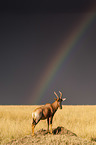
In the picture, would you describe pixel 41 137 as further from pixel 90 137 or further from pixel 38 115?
pixel 90 137

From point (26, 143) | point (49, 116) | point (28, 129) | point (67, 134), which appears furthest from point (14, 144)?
point (28, 129)

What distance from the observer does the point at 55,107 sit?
6.11 metres

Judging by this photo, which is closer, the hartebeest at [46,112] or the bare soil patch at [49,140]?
the bare soil patch at [49,140]

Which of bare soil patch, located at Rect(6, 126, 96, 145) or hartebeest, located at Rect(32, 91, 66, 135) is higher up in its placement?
hartebeest, located at Rect(32, 91, 66, 135)

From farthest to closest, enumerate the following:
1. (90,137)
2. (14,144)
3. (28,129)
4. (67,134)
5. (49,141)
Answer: (28,129)
(90,137)
(67,134)
(14,144)
(49,141)

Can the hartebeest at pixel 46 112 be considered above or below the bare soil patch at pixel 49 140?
above

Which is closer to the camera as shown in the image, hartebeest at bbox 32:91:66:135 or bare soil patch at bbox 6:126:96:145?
bare soil patch at bbox 6:126:96:145

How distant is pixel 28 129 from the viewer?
8492 mm

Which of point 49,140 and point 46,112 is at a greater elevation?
point 46,112

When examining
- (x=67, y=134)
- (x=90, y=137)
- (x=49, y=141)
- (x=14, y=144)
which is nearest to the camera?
(x=49, y=141)

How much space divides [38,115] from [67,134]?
142cm

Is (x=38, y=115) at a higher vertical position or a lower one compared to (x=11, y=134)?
higher

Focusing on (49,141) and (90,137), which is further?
(90,137)

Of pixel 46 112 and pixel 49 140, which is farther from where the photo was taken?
pixel 46 112
